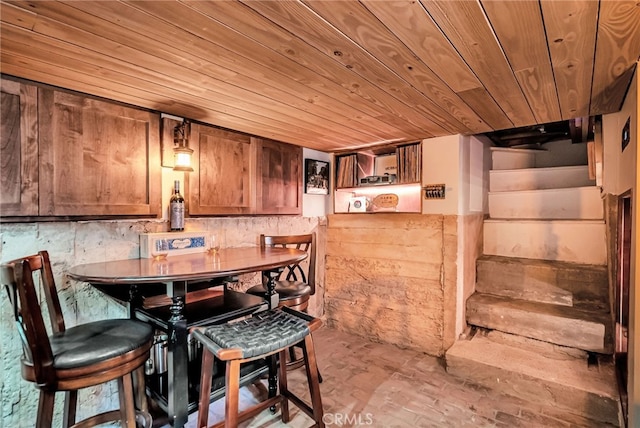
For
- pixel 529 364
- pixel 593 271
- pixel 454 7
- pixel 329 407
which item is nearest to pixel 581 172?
pixel 593 271

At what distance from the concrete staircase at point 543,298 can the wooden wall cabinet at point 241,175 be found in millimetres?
2077

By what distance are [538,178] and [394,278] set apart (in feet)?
6.62

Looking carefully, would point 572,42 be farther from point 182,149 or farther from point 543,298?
point 543,298

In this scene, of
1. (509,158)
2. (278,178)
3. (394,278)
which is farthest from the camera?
(509,158)

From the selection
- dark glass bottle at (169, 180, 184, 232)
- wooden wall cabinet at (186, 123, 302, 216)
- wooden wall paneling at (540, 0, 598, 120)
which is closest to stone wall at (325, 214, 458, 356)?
wooden wall cabinet at (186, 123, 302, 216)

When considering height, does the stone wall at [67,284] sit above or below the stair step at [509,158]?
below

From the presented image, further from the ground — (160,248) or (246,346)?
(160,248)

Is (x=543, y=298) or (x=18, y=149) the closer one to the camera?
(x=18, y=149)

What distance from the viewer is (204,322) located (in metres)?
1.71

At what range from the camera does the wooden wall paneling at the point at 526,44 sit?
42.9 inches

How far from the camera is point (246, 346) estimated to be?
134 cm

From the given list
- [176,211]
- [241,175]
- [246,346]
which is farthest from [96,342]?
[241,175]

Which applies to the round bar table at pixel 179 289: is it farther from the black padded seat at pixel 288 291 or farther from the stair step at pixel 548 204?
the stair step at pixel 548 204

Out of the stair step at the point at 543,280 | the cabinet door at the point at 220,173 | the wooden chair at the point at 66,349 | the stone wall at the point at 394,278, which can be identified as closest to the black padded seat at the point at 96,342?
the wooden chair at the point at 66,349
